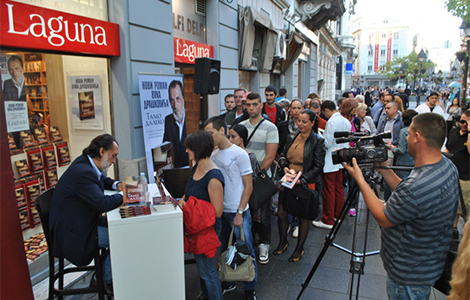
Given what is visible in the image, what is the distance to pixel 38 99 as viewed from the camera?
414cm

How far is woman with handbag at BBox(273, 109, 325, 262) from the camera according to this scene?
13.7 feet

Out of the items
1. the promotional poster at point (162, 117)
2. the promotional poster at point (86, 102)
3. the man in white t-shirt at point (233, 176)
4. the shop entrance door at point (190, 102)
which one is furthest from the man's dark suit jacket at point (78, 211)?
the shop entrance door at point (190, 102)

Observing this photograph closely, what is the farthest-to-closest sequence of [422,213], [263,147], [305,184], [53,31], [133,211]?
[263,147] < [305,184] < [53,31] < [133,211] < [422,213]

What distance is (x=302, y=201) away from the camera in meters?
3.85

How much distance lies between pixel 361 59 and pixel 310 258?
99.0 m

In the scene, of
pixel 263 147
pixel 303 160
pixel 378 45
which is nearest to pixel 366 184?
pixel 303 160

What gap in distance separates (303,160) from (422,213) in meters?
2.32

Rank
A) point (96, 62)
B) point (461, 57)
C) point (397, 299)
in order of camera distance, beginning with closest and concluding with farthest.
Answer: point (397, 299) < point (96, 62) < point (461, 57)

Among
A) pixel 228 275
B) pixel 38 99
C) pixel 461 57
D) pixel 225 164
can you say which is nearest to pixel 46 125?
pixel 38 99

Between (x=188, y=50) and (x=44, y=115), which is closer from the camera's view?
(x=44, y=115)

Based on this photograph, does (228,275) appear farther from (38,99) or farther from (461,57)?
(461,57)

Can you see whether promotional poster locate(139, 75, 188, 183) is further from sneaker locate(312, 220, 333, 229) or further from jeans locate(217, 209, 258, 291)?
sneaker locate(312, 220, 333, 229)

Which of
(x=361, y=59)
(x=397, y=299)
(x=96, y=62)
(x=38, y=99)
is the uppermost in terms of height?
(x=361, y=59)

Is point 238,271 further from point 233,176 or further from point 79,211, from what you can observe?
point 79,211
